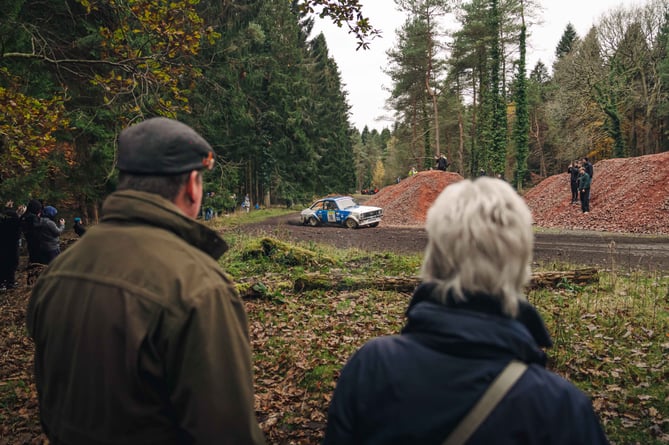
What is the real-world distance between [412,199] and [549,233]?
35.8 ft

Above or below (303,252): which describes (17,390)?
below

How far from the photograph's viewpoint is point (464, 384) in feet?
4.36

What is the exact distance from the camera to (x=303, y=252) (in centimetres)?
1172

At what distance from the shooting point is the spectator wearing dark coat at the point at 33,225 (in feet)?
31.6

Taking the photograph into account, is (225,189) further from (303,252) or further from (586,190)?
(586,190)

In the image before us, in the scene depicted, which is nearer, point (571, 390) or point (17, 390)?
point (571, 390)

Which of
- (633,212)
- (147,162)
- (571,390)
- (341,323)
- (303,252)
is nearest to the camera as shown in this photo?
(571,390)

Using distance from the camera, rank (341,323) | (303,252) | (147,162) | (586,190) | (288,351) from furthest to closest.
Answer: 1. (586,190)
2. (303,252)
3. (341,323)
4. (288,351)
5. (147,162)

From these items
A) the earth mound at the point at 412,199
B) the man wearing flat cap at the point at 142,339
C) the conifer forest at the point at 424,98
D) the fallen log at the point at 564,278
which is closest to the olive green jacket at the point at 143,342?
the man wearing flat cap at the point at 142,339

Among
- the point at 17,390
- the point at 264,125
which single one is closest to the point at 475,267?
the point at 17,390

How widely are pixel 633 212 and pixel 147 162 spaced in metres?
22.0

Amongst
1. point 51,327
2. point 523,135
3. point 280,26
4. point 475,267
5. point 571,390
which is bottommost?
point 571,390

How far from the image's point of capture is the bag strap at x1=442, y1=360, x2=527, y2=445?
1312 mm

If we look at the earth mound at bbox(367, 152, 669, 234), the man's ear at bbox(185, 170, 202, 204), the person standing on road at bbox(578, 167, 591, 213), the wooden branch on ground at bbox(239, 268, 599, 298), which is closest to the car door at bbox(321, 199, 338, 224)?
the earth mound at bbox(367, 152, 669, 234)
